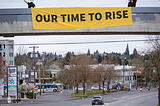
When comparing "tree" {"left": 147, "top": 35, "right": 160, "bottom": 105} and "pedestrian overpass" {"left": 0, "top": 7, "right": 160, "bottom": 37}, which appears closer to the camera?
"pedestrian overpass" {"left": 0, "top": 7, "right": 160, "bottom": 37}

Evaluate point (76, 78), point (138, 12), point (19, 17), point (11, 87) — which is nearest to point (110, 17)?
point (138, 12)

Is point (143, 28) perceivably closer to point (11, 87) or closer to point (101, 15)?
point (101, 15)

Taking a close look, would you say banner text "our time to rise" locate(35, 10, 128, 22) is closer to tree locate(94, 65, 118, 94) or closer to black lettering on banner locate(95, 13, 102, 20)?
black lettering on banner locate(95, 13, 102, 20)

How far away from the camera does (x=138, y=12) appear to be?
51.4 ft

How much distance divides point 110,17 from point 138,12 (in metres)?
1.39

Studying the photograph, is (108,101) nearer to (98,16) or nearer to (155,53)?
(155,53)

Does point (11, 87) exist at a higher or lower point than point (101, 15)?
lower

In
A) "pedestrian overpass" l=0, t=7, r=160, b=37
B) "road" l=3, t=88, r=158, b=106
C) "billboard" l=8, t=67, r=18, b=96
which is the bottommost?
"road" l=3, t=88, r=158, b=106

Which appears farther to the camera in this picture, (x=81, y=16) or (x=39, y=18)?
(x=39, y=18)

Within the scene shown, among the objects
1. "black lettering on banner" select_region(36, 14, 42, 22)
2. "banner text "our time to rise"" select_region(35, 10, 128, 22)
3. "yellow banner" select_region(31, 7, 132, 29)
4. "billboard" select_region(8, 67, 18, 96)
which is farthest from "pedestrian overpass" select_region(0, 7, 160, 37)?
"billboard" select_region(8, 67, 18, 96)

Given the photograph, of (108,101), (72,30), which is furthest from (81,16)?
(108,101)

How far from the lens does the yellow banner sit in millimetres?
15523

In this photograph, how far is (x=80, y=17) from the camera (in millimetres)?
15547

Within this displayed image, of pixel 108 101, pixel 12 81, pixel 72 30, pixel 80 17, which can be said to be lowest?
pixel 108 101
